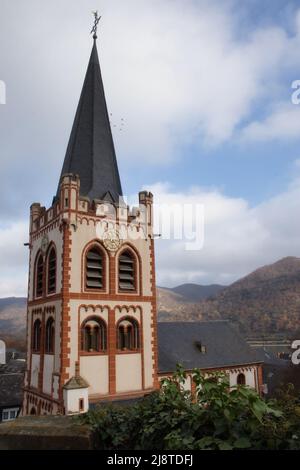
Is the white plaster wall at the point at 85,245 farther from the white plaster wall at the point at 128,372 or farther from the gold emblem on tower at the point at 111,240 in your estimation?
the white plaster wall at the point at 128,372

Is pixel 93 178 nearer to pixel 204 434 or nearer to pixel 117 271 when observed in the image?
pixel 117 271

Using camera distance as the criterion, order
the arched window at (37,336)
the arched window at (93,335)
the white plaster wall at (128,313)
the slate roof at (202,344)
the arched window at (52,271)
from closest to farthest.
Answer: the arched window at (93,335), the white plaster wall at (128,313), the arched window at (52,271), the arched window at (37,336), the slate roof at (202,344)

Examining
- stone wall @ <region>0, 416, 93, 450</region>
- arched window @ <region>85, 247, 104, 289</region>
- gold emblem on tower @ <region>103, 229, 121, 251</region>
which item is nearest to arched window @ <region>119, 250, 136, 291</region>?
gold emblem on tower @ <region>103, 229, 121, 251</region>

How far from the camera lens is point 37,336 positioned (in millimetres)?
22438

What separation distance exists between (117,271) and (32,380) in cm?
814

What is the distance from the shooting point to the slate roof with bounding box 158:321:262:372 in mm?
25344

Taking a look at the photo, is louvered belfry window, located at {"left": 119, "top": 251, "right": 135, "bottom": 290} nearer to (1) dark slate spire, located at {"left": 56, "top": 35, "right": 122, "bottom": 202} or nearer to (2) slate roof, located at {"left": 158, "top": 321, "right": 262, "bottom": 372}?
(1) dark slate spire, located at {"left": 56, "top": 35, "right": 122, "bottom": 202}

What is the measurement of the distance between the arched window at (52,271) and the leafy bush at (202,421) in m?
15.9

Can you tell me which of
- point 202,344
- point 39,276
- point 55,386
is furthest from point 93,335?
point 202,344

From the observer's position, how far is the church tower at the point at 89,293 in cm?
1873

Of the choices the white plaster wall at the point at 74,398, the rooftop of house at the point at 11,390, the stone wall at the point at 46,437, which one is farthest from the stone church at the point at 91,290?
the stone wall at the point at 46,437

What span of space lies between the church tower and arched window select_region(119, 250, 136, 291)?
2.3 inches

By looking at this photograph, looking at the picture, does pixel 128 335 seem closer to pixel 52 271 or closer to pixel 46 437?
pixel 52 271

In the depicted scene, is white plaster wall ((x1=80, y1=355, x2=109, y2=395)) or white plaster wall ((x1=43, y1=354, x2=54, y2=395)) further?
white plaster wall ((x1=43, y1=354, x2=54, y2=395))
